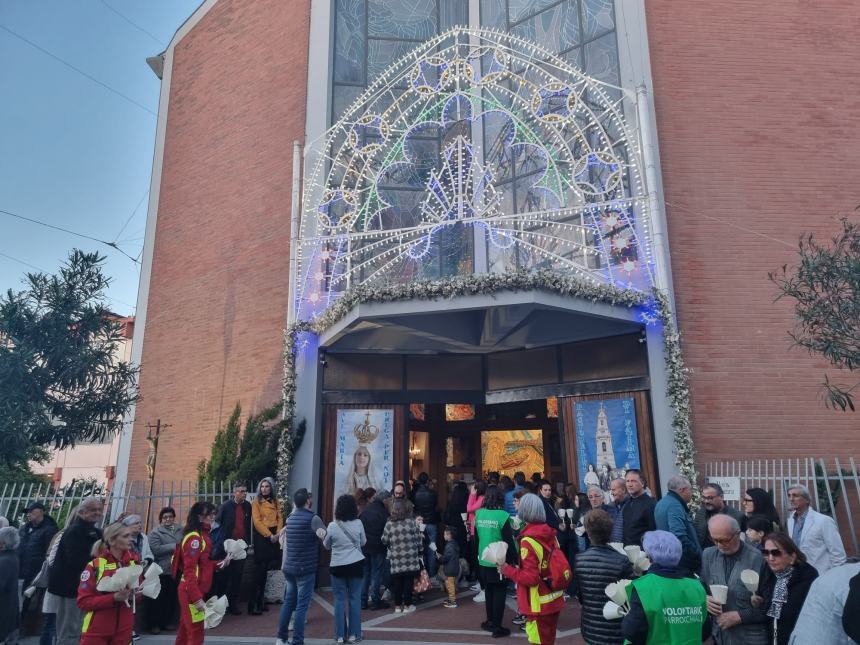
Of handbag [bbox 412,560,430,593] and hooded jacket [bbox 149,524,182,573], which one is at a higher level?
hooded jacket [bbox 149,524,182,573]

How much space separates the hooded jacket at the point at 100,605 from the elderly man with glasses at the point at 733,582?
406cm

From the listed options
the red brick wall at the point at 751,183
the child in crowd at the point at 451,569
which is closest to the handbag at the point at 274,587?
the child in crowd at the point at 451,569

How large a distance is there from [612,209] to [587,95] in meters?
2.67

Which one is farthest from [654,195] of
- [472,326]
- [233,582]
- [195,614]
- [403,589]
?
[195,614]

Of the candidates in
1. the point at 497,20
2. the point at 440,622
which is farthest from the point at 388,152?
the point at 440,622

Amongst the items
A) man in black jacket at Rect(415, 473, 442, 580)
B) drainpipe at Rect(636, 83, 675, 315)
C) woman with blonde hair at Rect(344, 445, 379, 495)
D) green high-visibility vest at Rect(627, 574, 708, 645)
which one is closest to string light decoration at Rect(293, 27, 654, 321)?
drainpipe at Rect(636, 83, 675, 315)

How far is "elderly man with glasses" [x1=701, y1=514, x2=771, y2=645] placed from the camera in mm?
3766

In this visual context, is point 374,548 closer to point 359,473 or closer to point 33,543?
point 359,473

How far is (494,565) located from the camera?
23.0ft

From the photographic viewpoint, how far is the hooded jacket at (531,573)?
4707mm

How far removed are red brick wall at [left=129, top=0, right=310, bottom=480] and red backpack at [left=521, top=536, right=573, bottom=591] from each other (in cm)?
881

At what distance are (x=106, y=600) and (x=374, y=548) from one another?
4716 millimetres

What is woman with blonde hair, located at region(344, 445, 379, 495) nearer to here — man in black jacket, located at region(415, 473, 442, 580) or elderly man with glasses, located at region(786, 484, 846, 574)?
man in black jacket, located at region(415, 473, 442, 580)

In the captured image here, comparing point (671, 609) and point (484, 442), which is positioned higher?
point (484, 442)
